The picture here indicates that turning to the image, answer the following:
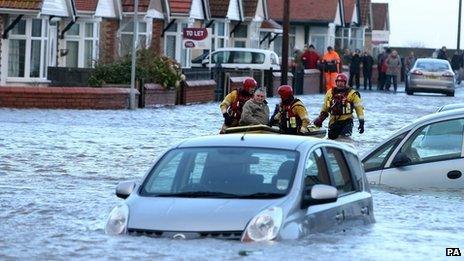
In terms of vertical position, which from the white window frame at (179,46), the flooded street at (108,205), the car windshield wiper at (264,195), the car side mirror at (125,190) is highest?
the white window frame at (179,46)

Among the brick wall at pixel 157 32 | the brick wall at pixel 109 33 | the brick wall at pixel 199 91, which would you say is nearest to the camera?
the brick wall at pixel 199 91

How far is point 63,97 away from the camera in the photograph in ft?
119

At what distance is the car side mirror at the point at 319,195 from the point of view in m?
11.7

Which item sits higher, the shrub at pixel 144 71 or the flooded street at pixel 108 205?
the shrub at pixel 144 71

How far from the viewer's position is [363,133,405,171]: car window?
57.2 ft

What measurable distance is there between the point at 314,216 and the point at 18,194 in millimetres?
6349

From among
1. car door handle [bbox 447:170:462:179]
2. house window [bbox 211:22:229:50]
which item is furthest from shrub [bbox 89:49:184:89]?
car door handle [bbox 447:170:462:179]

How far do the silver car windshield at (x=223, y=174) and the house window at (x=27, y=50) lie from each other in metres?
30.5

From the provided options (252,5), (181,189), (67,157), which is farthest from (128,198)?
(252,5)

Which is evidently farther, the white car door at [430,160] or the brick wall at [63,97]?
the brick wall at [63,97]

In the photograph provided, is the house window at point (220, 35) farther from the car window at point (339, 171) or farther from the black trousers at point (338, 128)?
the car window at point (339, 171)

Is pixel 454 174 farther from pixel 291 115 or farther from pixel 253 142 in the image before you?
pixel 253 142

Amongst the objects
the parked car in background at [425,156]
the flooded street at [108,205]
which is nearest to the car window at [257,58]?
the flooded street at [108,205]

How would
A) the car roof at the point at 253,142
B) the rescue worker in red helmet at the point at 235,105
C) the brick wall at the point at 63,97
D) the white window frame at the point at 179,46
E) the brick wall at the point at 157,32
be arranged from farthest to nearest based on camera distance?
the white window frame at the point at 179,46 < the brick wall at the point at 157,32 < the brick wall at the point at 63,97 < the rescue worker in red helmet at the point at 235,105 < the car roof at the point at 253,142
